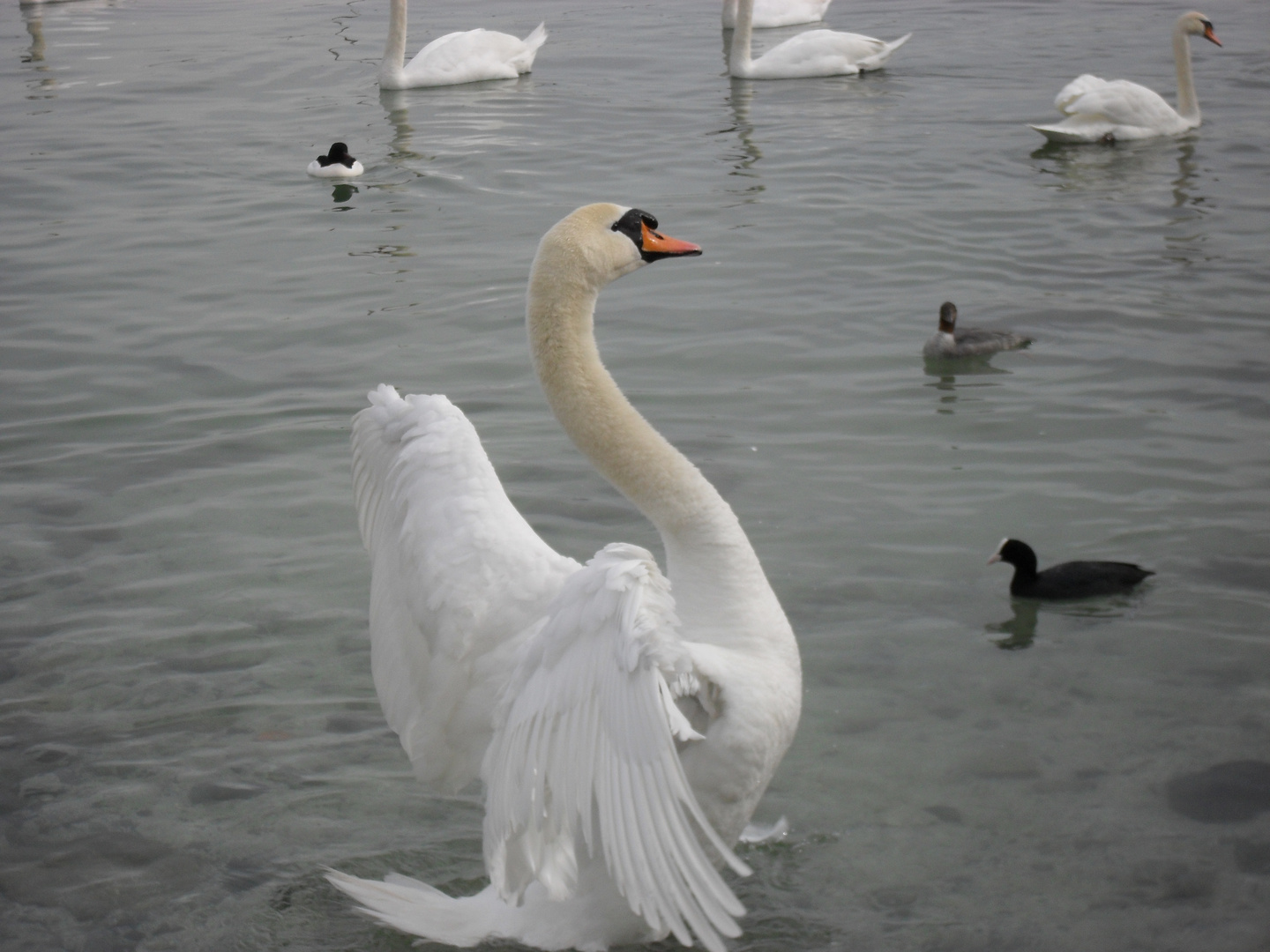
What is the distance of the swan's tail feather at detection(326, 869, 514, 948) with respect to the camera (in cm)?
372

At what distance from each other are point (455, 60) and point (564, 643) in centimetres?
1515

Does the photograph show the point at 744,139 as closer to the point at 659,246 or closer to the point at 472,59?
the point at 472,59

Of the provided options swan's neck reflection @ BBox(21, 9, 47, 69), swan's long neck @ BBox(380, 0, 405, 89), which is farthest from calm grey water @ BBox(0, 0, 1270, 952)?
swan's neck reflection @ BBox(21, 9, 47, 69)

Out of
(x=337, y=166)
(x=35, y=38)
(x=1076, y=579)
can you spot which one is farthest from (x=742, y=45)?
(x=1076, y=579)

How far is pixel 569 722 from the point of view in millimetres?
2926

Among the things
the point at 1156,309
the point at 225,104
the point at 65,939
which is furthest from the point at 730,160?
the point at 65,939

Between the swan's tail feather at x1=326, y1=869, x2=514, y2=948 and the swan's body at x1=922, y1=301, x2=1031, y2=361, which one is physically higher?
the swan's body at x1=922, y1=301, x2=1031, y2=361

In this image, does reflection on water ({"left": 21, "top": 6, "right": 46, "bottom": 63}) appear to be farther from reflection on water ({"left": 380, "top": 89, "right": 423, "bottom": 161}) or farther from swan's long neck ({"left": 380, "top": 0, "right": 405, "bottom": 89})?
reflection on water ({"left": 380, "top": 89, "right": 423, "bottom": 161})

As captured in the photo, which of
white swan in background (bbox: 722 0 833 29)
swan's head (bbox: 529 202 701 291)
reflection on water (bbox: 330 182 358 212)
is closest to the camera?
swan's head (bbox: 529 202 701 291)

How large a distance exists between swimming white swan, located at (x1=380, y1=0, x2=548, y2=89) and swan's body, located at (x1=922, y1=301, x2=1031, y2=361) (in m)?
10.5

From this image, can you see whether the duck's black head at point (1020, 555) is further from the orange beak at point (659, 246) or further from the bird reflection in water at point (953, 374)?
the orange beak at point (659, 246)

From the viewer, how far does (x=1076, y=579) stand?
5484 millimetres

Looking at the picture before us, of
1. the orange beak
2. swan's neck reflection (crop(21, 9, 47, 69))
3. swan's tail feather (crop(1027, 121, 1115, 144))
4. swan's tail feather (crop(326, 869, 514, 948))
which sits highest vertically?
swan's neck reflection (crop(21, 9, 47, 69))

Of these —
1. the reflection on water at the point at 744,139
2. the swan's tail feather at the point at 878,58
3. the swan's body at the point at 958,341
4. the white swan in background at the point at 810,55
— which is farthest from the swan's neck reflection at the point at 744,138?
the swan's body at the point at 958,341
